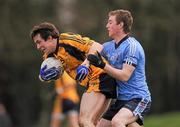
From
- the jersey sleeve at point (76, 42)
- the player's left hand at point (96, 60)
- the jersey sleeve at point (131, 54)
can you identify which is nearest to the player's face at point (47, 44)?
the jersey sleeve at point (76, 42)

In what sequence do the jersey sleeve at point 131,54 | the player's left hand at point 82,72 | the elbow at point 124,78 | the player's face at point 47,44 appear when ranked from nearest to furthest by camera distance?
the player's left hand at point 82,72 < the elbow at point 124,78 < the jersey sleeve at point 131,54 < the player's face at point 47,44

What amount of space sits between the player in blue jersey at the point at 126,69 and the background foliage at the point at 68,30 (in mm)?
17252

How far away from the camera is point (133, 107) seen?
11297mm

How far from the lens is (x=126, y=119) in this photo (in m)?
11.1

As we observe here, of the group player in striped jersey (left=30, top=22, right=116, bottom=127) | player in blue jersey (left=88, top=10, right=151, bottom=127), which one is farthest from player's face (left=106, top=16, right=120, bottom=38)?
player in striped jersey (left=30, top=22, right=116, bottom=127)

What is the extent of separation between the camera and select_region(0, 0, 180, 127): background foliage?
1163 inches

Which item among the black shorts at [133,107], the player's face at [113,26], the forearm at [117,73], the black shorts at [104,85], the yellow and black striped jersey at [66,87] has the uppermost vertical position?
the player's face at [113,26]

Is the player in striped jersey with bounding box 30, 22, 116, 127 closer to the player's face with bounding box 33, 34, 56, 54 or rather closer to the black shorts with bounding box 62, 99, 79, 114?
the player's face with bounding box 33, 34, 56, 54

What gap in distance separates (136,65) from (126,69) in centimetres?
22

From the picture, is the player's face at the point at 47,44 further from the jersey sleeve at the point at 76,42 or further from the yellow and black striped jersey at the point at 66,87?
the yellow and black striped jersey at the point at 66,87

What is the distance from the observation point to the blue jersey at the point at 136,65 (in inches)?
445
